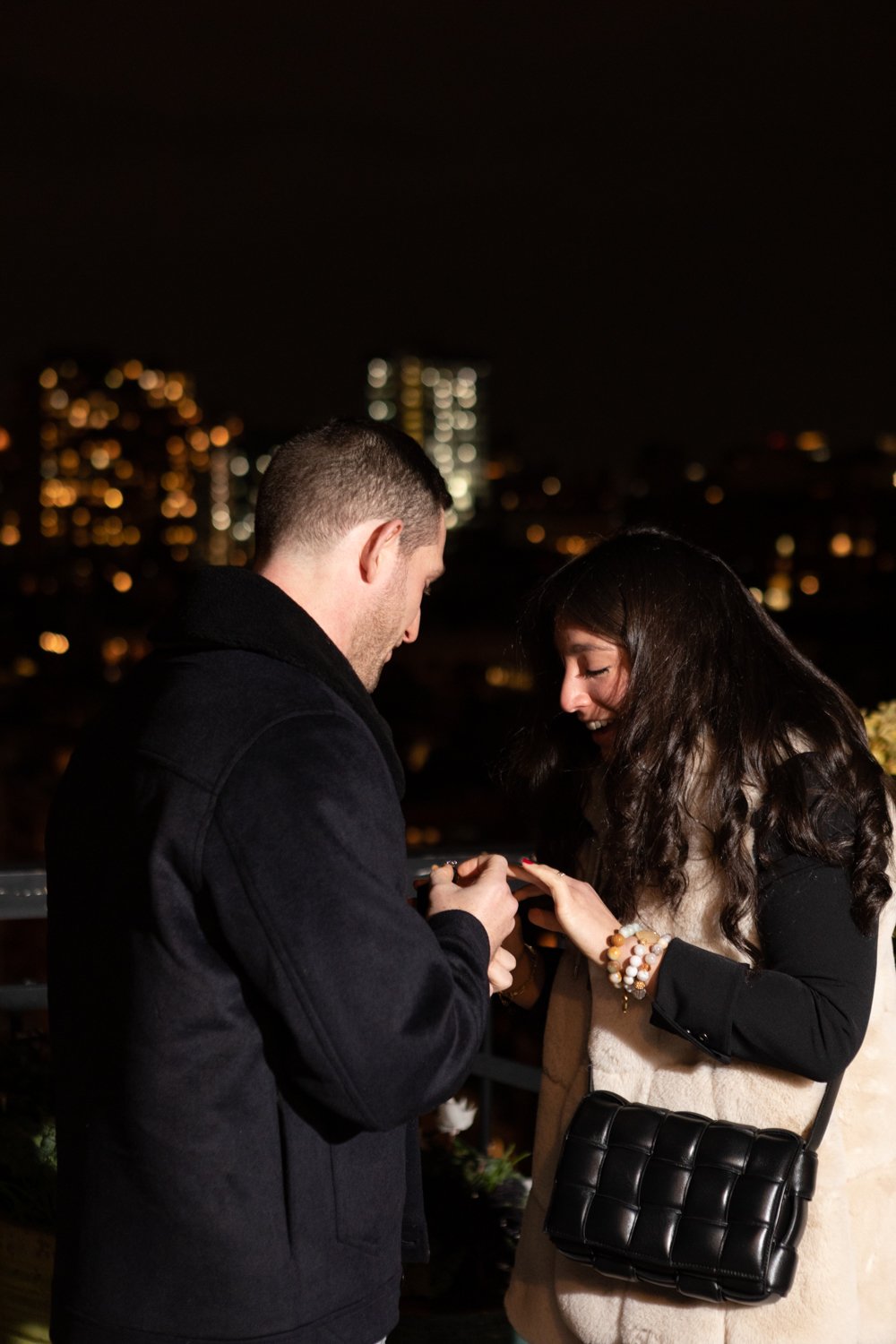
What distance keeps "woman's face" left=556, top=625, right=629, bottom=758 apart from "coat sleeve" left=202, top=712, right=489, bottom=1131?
0.75m

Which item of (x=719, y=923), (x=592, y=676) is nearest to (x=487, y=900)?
(x=719, y=923)

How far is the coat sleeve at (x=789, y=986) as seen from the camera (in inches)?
82.5

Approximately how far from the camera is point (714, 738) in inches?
89.9

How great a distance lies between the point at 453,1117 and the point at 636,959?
5.49 ft

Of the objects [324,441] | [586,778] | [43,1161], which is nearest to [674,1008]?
[586,778]

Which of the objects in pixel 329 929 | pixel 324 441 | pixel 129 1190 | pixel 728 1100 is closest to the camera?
pixel 329 929

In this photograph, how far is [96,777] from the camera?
184cm

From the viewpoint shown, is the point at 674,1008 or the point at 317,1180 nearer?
the point at 317,1180

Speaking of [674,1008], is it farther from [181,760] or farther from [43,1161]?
[43,1161]

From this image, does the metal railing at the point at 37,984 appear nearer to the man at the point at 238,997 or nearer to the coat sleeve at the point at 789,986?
the coat sleeve at the point at 789,986

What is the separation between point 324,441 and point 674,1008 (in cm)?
101

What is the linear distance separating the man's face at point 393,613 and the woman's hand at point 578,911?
43 cm

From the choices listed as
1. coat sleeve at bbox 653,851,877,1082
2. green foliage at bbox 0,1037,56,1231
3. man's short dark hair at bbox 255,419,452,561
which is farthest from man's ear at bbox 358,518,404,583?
green foliage at bbox 0,1037,56,1231

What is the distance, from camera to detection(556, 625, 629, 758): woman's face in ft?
7.84
